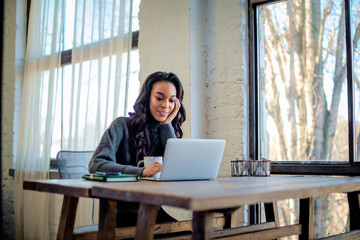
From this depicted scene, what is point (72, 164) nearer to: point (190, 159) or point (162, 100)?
point (162, 100)

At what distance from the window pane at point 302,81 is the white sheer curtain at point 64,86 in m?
1.13

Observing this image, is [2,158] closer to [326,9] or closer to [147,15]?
[147,15]

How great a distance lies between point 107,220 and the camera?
1.29m

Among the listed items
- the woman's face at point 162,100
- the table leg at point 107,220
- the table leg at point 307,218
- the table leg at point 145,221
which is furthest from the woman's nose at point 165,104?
the table leg at point 145,221

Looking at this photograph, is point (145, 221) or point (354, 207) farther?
point (354, 207)

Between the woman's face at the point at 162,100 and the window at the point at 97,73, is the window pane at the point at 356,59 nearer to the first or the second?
the woman's face at the point at 162,100

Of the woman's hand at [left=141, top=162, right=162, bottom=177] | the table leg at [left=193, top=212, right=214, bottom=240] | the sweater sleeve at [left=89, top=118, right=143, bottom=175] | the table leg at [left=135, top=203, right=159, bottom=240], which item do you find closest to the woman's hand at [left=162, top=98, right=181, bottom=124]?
the sweater sleeve at [left=89, top=118, right=143, bottom=175]

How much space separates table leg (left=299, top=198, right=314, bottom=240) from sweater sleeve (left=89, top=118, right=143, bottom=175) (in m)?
0.88

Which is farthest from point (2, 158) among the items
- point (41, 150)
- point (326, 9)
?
point (326, 9)

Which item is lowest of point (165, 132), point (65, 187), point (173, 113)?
point (65, 187)

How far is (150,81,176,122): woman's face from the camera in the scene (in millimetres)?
2211

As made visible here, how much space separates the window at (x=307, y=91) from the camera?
2445 mm

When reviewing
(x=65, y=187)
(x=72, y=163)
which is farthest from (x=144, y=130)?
(x=65, y=187)

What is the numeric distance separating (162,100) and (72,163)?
0.61 meters
